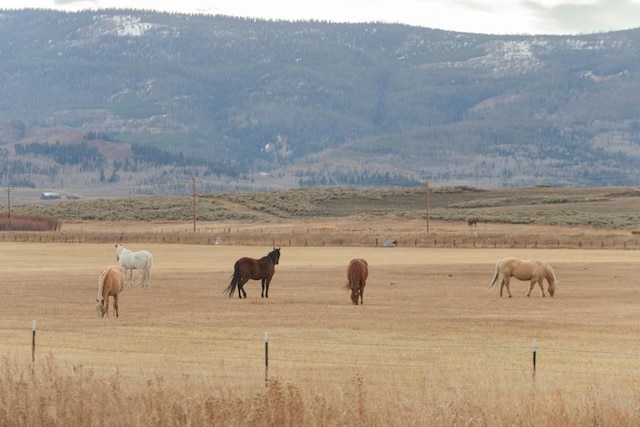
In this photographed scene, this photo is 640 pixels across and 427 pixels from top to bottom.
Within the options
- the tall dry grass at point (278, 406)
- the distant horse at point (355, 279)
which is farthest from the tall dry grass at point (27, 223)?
the tall dry grass at point (278, 406)

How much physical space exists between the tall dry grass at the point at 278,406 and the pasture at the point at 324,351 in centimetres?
A: 3

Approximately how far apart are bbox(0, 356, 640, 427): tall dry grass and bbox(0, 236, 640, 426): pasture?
3cm

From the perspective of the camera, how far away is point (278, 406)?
17031 mm

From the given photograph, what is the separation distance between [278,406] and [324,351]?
349 inches

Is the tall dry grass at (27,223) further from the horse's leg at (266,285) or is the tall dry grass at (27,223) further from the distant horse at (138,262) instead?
the horse's leg at (266,285)

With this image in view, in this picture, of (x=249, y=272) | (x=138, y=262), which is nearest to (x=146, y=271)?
(x=138, y=262)

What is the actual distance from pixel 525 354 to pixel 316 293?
18.2 m

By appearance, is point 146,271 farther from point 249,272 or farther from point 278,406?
point 278,406

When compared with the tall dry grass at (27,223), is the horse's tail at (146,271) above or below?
below

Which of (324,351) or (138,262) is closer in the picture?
(324,351)

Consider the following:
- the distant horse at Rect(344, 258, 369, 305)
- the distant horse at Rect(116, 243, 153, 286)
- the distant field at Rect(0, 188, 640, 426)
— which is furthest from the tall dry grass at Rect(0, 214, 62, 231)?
the distant horse at Rect(344, 258, 369, 305)

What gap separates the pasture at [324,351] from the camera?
56.3 feet

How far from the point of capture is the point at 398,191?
181875mm

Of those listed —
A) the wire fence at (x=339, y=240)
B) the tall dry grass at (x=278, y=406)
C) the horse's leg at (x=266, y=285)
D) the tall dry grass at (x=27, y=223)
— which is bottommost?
the tall dry grass at (x=278, y=406)
